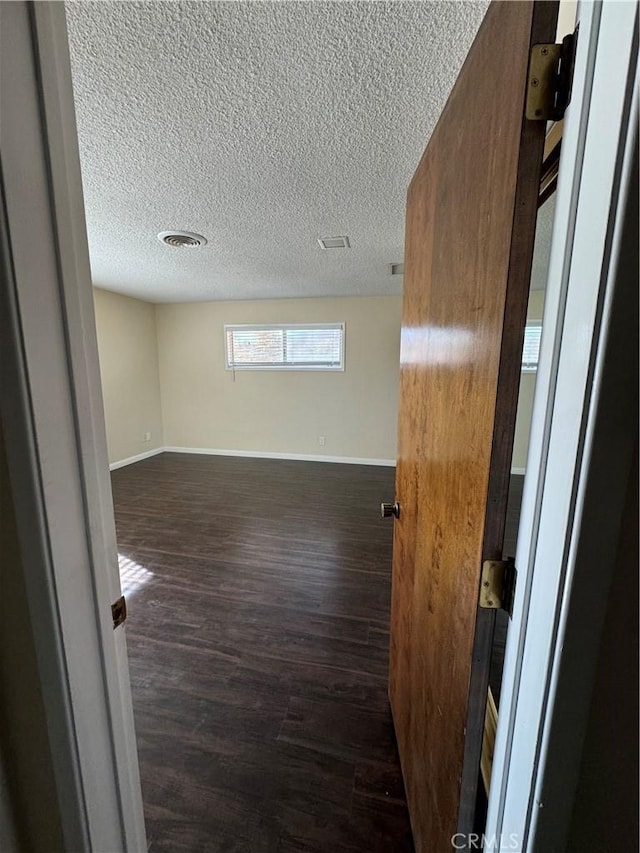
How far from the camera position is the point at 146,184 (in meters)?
1.91

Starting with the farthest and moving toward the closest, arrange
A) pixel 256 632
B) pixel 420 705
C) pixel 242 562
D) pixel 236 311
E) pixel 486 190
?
pixel 236 311 < pixel 242 562 < pixel 256 632 < pixel 420 705 < pixel 486 190

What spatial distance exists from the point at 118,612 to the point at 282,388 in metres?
4.80

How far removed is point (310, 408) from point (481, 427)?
4733 mm

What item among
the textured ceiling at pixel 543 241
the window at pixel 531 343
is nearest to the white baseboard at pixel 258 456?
the textured ceiling at pixel 543 241

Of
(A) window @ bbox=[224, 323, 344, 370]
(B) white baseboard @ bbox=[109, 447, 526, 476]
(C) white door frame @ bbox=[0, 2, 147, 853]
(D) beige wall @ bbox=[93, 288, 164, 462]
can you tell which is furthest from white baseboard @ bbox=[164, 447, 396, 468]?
(C) white door frame @ bbox=[0, 2, 147, 853]

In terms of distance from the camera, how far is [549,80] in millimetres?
491

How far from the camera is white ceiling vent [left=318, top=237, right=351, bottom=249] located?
2713 mm

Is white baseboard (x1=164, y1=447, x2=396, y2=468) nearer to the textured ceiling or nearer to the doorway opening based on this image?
the doorway opening

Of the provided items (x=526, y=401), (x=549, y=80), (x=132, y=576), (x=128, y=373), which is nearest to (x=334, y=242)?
(x=526, y=401)

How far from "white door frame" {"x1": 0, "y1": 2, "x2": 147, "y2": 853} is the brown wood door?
0.69 m

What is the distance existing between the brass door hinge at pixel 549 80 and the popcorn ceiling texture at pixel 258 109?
84 cm

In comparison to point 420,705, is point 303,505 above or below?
below

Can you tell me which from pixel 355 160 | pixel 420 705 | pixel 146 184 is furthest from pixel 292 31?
pixel 420 705

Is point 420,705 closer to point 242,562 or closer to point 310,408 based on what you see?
point 242,562
